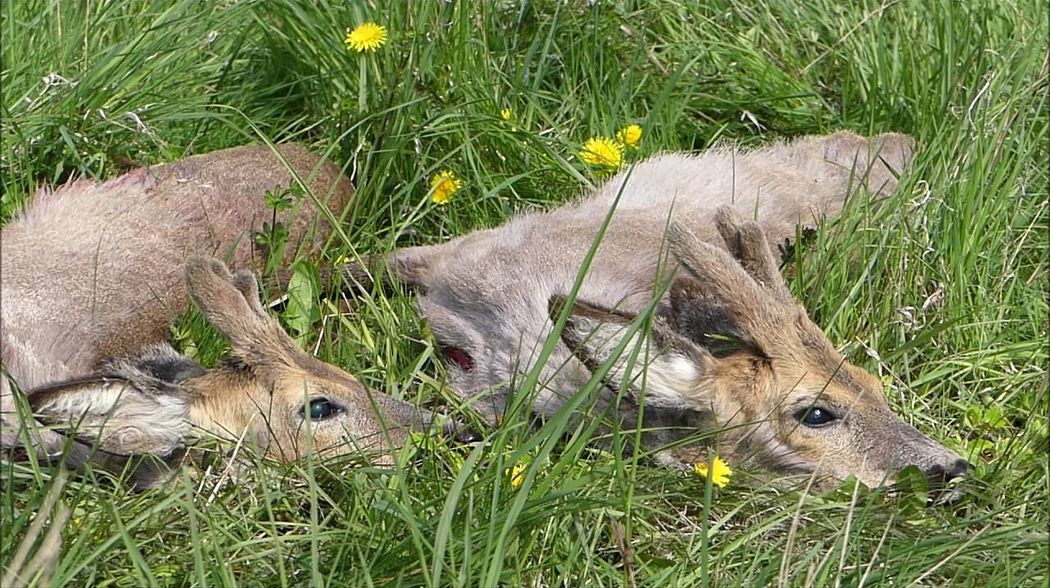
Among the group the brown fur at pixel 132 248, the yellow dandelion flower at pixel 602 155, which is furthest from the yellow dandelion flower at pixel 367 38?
the yellow dandelion flower at pixel 602 155

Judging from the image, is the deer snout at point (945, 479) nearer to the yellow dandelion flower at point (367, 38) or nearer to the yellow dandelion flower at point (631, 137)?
the yellow dandelion flower at point (631, 137)

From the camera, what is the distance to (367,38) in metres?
5.67

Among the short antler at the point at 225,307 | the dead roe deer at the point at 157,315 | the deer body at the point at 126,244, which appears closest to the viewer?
the dead roe deer at the point at 157,315

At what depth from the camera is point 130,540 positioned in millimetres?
3326

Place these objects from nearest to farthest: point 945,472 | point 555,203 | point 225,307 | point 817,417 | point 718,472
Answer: point 718,472, point 945,472, point 225,307, point 817,417, point 555,203

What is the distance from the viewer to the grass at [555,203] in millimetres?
3672

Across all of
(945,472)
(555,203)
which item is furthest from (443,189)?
(945,472)

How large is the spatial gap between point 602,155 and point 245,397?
2.02 m

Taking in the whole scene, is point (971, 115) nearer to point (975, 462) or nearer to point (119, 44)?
point (975, 462)

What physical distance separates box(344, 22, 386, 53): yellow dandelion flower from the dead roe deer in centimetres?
46

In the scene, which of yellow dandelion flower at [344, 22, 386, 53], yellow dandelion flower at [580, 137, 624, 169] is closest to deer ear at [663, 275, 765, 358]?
yellow dandelion flower at [580, 137, 624, 169]

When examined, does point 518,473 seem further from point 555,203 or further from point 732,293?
point 555,203

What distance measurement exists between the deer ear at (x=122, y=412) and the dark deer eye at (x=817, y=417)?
5.86ft

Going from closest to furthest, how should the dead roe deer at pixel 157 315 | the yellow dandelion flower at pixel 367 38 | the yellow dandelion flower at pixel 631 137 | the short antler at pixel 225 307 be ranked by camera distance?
1. the dead roe deer at pixel 157 315
2. the short antler at pixel 225 307
3. the yellow dandelion flower at pixel 367 38
4. the yellow dandelion flower at pixel 631 137
